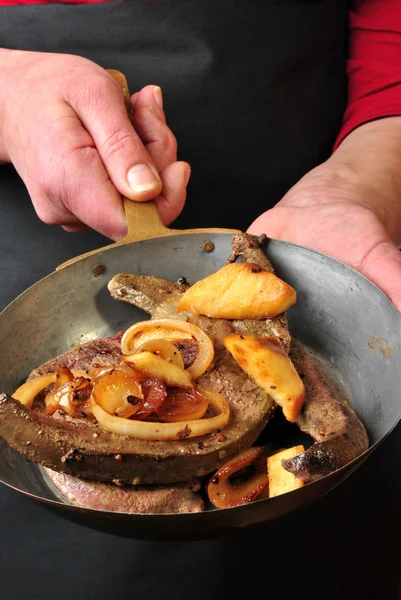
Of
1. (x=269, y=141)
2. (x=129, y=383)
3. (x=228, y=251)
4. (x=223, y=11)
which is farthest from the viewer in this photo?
(x=269, y=141)

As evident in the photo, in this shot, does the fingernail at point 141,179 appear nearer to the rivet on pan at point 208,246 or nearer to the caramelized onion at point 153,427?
the rivet on pan at point 208,246

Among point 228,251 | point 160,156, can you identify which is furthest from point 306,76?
point 228,251

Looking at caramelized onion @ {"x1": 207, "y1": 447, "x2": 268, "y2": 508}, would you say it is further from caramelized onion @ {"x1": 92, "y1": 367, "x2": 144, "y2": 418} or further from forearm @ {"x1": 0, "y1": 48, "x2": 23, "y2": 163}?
forearm @ {"x1": 0, "y1": 48, "x2": 23, "y2": 163}

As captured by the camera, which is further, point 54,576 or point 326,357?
point 54,576

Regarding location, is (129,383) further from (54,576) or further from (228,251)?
(54,576)

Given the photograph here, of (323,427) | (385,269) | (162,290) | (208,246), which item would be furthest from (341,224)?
(323,427)

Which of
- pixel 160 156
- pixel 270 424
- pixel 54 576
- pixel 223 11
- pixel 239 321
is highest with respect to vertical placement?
pixel 223 11

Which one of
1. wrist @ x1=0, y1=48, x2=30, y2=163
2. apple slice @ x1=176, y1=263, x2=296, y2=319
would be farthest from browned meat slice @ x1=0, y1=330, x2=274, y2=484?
wrist @ x1=0, y1=48, x2=30, y2=163

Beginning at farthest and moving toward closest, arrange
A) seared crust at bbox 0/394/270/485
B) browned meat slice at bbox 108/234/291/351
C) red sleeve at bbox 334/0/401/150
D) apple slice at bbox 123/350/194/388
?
red sleeve at bbox 334/0/401/150 < browned meat slice at bbox 108/234/291/351 < apple slice at bbox 123/350/194/388 < seared crust at bbox 0/394/270/485
